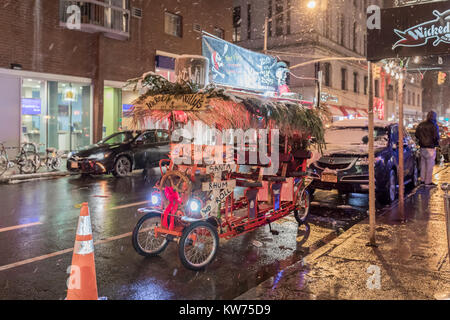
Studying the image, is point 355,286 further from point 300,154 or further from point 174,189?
point 300,154

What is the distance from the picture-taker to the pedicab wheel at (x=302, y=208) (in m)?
7.85

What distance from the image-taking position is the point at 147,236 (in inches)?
236

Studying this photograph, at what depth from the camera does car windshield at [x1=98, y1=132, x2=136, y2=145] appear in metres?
15.4

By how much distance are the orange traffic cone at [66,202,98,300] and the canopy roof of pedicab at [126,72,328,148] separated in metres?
2.04

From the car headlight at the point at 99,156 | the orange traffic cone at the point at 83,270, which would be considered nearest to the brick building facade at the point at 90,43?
the car headlight at the point at 99,156

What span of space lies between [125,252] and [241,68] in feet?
51.3

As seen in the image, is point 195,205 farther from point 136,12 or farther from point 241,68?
point 136,12

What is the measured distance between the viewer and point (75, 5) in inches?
762

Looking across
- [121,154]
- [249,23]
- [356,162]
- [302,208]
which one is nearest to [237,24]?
[249,23]

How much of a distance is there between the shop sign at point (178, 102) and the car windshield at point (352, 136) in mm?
6104

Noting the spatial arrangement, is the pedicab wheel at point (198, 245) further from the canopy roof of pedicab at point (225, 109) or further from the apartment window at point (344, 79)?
the apartment window at point (344, 79)

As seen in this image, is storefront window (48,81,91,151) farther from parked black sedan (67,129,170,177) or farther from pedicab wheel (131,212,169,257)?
pedicab wheel (131,212,169,257)

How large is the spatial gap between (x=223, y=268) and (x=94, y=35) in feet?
Result: 57.1

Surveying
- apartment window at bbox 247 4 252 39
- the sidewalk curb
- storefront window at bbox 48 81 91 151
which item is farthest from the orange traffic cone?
apartment window at bbox 247 4 252 39
